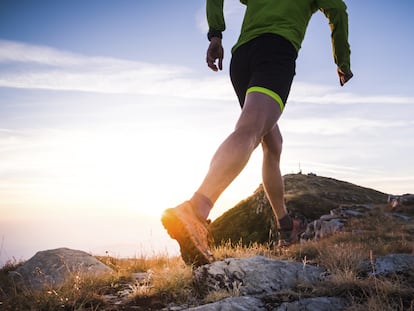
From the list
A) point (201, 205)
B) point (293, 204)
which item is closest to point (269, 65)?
point (201, 205)

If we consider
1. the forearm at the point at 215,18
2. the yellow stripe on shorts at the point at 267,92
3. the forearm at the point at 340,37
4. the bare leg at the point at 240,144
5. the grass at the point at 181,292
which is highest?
the forearm at the point at 215,18

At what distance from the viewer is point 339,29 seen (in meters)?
3.87

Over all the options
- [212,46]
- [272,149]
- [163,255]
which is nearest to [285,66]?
[212,46]

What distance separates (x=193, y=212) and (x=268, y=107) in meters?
1.13

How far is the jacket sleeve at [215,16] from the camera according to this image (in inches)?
157

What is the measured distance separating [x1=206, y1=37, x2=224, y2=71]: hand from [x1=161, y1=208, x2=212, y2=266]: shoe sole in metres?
1.72

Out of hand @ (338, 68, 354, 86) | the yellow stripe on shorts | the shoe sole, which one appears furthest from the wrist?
the shoe sole

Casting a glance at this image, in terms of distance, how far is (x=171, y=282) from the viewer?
332cm

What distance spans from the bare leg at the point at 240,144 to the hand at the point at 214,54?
2.55ft

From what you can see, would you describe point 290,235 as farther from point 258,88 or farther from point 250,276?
point 258,88

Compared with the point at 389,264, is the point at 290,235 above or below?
above

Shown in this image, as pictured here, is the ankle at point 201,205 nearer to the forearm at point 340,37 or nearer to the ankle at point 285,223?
the ankle at point 285,223

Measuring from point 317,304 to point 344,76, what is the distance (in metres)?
2.58

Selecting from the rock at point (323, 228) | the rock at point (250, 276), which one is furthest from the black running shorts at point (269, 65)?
the rock at point (323, 228)
